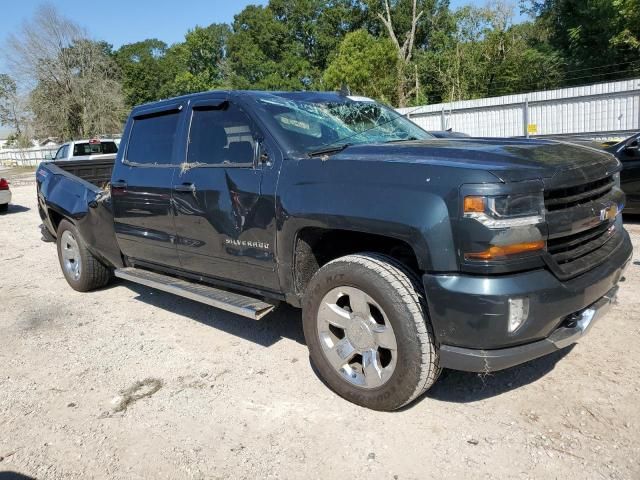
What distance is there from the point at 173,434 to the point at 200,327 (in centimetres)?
169

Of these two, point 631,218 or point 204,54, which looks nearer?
→ point 631,218

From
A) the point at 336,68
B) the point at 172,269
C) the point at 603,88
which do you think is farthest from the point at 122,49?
the point at 172,269

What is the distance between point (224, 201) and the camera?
375 cm

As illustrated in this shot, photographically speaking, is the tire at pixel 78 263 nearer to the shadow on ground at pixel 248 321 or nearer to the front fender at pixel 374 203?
the shadow on ground at pixel 248 321

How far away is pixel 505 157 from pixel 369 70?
87.5 ft

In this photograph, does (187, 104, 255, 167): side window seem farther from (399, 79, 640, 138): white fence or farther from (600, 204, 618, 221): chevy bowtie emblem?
(399, 79, 640, 138): white fence

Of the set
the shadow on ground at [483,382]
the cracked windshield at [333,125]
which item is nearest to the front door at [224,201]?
the cracked windshield at [333,125]

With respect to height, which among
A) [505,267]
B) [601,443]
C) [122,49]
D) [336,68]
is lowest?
[601,443]

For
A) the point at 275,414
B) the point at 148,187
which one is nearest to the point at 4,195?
the point at 148,187

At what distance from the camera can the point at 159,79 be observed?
72.4 meters

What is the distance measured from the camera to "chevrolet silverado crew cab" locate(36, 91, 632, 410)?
2.61 metres

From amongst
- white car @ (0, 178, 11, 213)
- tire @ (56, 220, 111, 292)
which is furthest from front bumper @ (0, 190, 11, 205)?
tire @ (56, 220, 111, 292)

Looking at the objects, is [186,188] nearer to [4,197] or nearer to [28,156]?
[4,197]

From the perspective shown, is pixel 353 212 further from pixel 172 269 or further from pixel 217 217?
pixel 172 269
